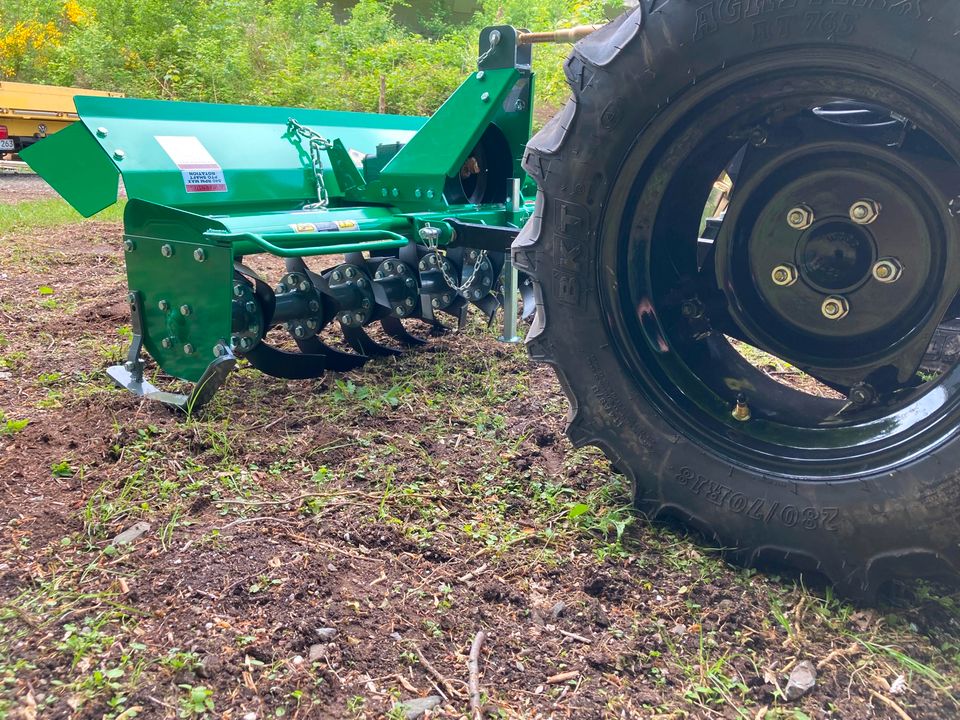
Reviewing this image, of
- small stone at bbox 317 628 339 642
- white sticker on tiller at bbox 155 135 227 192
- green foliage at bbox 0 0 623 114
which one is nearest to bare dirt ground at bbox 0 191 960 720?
small stone at bbox 317 628 339 642

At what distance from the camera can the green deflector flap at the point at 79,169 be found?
296 centimetres

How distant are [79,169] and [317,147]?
1.02 m

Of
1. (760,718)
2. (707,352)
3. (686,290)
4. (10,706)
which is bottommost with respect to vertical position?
(10,706)

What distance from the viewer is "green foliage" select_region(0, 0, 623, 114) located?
1280 centimetres

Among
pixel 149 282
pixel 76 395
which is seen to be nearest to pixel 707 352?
pixel 149 282

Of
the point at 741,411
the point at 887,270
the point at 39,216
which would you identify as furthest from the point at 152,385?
the point at 39,216

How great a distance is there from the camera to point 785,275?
2.08m

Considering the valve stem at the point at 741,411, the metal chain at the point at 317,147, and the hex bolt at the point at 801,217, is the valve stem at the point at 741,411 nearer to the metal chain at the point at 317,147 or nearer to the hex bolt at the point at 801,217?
the hex bolt at the point at 801,217

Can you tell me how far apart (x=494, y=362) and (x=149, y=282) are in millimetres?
1458

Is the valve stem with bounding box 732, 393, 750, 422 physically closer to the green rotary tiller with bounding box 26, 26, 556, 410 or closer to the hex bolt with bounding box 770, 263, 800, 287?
the hex bolt with bounding box 770, 263, 800, 287

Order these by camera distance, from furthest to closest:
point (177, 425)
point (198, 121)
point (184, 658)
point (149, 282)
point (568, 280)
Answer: point (198, 121), point (149, 282), point (177, 425), point (568, 280), point (184, 658)

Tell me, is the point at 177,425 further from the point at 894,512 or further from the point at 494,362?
the point at 894,512

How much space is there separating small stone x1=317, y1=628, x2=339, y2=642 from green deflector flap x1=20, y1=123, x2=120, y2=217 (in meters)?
2.04

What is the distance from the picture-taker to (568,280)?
206 cm
